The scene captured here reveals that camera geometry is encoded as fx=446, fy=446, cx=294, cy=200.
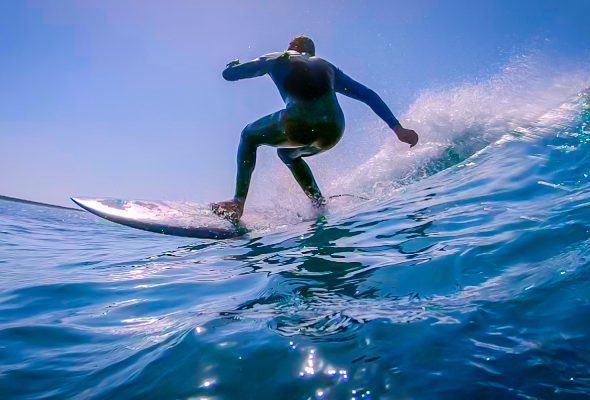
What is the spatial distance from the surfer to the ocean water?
123 cm

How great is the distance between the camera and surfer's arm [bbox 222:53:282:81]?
18.4ft

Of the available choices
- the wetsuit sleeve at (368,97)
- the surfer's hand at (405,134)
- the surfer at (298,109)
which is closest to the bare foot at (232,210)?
the surfer at (298,109)

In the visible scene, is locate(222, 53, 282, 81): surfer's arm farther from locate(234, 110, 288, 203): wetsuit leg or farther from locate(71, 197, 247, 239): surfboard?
locate(71, 197, 247, 239): surfboard

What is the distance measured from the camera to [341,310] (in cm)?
205

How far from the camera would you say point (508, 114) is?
803 centimetres

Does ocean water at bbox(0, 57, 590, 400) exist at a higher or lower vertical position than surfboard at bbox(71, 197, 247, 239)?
lower

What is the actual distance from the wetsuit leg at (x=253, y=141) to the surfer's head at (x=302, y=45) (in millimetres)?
1100

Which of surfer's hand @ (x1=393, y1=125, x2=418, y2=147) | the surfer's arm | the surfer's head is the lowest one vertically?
surfer's hand @ (x1=393, y1=125, x2=418, y2=147)

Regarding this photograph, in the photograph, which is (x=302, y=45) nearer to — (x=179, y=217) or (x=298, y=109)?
(x=298, y=109)

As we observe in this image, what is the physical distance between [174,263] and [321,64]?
9.97ft

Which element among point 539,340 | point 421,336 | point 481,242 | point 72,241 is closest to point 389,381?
point 421,336

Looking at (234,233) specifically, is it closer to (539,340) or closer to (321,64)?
(321,64)

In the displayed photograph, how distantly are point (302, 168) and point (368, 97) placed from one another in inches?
52.6

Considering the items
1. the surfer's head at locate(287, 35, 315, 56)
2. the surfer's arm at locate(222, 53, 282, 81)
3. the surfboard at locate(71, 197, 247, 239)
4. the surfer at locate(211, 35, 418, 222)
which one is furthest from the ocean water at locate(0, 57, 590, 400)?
the surfer's head at locate(287, 35, 315, 56)
